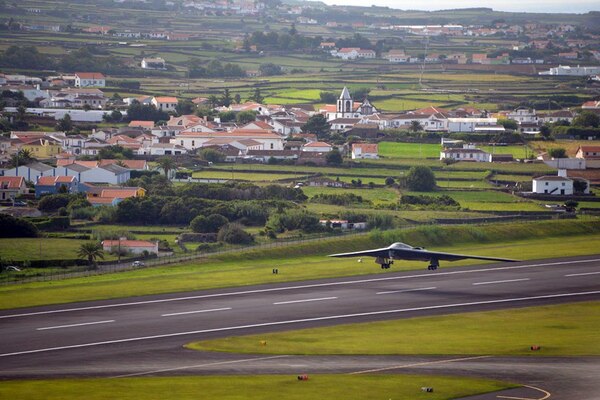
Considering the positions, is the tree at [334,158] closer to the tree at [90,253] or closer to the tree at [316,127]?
the tree at [316,127]

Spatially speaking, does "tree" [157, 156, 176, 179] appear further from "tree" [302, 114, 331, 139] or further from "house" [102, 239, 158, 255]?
"tree" [302, 114, 331, 139]

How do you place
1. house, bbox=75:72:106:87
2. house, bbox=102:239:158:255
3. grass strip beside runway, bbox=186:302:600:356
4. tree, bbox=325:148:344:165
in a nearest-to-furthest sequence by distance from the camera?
grass strip beside runway, bbox=186:302:600:356
house, bbox=102:239:158:255
tree, bbox=325:148:344:165
house, bbox=75:72:106:87

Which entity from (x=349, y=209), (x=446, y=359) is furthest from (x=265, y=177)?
(x=446, y=359)

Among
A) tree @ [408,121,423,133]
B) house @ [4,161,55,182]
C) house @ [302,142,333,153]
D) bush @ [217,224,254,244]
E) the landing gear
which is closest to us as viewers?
the landing gear

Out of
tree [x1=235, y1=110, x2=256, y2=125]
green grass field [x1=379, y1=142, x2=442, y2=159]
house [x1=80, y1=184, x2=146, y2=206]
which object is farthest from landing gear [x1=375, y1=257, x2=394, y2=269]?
tree [x1=235, y1=110, x2=256, y2=125]

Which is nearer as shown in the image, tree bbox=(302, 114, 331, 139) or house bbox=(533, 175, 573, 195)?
house bbox=(533, 175, 573, 195)

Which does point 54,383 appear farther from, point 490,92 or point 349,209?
point 490,92
